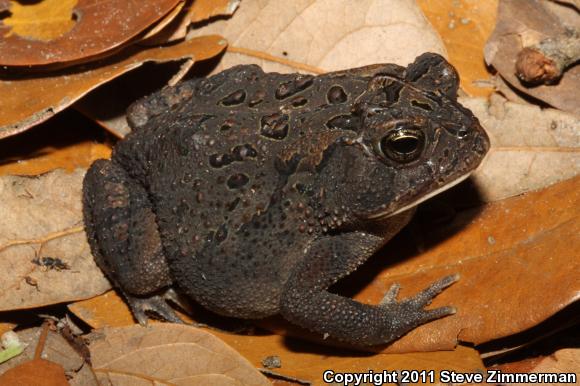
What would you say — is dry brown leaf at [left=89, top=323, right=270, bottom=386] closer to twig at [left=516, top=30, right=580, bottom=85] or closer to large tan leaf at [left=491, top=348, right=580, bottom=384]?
large tan leaf at [left=491, top=348, right=580, bottom=384]

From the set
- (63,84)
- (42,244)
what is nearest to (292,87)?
→ (63,84)

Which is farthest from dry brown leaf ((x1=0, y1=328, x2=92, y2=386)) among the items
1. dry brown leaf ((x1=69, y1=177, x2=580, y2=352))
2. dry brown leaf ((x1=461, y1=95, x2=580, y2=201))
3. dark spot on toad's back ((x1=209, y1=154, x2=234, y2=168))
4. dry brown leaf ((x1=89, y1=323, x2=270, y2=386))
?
dry brown leaf ((x1=461, y1=95, x2=580, y2=201))

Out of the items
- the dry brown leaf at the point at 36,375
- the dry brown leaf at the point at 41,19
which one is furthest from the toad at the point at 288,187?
the dry brown leaf at the point at 41,19

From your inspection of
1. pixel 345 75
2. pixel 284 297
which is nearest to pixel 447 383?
pixel 284 297

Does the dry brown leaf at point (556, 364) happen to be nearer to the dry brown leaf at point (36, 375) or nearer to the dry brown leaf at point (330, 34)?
the dry brown leaf at point (330, 34)

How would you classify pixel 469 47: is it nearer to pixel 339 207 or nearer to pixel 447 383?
pixel 339 207
